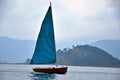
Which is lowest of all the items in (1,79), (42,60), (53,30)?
(1,79)

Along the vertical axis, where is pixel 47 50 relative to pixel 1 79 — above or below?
above

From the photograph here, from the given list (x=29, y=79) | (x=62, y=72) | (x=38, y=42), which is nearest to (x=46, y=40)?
(x=38, y=42)

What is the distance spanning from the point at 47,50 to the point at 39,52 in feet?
5.52

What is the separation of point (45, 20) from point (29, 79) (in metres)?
12.4

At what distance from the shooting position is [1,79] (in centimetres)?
4494

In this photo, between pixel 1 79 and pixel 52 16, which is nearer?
pixel 1 79

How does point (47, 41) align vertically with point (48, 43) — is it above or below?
above

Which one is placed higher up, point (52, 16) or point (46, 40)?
point (52, 16)

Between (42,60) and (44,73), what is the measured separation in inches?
96.6

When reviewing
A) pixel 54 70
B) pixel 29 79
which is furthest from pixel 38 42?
pixel 29 79

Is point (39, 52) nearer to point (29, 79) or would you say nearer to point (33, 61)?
point (33, 61)

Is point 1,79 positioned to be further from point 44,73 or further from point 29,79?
point 44,73

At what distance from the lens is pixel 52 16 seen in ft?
183

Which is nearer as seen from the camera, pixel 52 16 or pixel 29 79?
pixel 29 79
